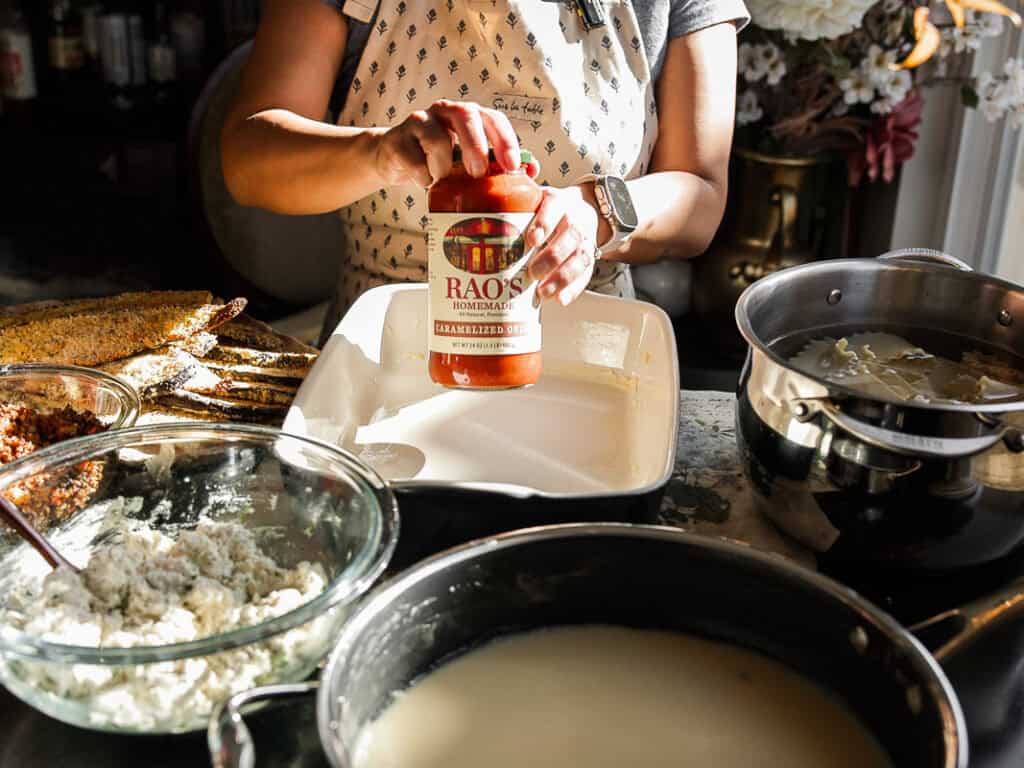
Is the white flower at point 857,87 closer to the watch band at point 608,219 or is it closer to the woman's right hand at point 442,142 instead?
the watch band at point 608,219

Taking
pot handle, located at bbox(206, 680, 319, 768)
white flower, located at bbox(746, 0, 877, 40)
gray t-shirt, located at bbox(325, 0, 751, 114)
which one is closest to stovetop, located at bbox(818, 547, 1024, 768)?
pot handle, located at bbox(206, 680, 319, 768)

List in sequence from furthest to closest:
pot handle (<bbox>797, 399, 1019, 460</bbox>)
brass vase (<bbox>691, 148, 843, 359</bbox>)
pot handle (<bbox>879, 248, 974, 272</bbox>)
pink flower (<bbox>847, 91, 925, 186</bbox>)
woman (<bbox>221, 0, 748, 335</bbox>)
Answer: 1. brass vase (<bbox>691, 148, 843, 359</bbox>)
2. pink flower (<bbox>847, 91, 925, 186</bbox>)
3. woman (<bbox>221, 0, 748, 335</bbox>)
4. pot handle (<bbox>879, 248, 974, 272</bbox>)
5. pot handle (<bbox>797, 399, 1019, 460</bbox>)

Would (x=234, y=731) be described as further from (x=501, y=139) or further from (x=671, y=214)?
(x=671, y=214)

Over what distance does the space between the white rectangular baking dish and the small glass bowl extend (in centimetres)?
16

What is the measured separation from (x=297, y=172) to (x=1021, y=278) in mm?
1430

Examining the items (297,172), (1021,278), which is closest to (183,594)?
(297,172)

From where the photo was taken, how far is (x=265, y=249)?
1.88 meters

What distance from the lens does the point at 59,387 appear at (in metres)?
0.84

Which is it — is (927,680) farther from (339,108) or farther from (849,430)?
(339,108)

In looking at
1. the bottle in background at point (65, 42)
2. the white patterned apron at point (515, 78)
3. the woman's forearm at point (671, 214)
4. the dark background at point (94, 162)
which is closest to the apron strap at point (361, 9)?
the white patterned apron at point (515, 78)

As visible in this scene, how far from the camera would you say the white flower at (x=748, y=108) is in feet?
6.18

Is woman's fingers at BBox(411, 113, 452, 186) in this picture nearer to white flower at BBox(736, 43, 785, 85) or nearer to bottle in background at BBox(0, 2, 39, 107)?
white flower at BBox(736, 43, 785, 85)

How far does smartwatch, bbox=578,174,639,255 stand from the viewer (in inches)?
42.1

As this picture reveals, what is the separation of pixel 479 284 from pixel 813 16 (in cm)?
115
